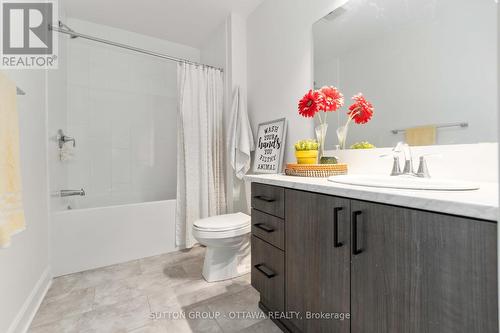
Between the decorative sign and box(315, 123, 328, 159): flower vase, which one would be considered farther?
the decorative sign

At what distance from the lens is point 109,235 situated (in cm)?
204

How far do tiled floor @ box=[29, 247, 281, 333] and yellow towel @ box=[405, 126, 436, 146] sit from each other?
1228 mm

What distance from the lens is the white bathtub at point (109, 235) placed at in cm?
187

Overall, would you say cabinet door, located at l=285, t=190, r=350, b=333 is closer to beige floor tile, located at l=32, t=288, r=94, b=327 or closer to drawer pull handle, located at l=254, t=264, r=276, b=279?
drawer pull handle, located at l=254, t=264, r=276, b=279

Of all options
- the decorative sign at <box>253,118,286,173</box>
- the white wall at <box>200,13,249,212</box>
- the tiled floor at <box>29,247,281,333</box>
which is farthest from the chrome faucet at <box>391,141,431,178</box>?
the white wall at <box>200,13,249,212</box>

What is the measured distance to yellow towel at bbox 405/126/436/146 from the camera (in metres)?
1.09

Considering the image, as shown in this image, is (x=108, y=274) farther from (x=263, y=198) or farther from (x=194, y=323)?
(x=263, y=198)

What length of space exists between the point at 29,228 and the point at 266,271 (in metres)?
1.46

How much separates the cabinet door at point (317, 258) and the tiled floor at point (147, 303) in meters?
0.39

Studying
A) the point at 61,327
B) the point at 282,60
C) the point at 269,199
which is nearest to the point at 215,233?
the point at 269,199

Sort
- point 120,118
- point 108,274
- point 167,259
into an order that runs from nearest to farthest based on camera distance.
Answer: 1. point 108,274
2. point 167,259
3. point 120,118

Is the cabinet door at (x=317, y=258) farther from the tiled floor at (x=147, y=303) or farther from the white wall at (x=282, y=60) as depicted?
the white wall at (x=282, y=60)

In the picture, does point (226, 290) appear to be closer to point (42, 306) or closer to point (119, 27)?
point (42, 306)

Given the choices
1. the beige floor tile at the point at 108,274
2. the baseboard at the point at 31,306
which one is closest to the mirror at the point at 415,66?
the beige floor tile at the point at 108,274
